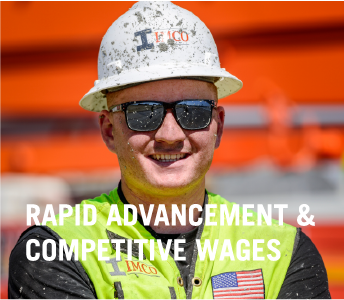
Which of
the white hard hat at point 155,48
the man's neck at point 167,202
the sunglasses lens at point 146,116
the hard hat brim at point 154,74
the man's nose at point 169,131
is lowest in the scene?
the man's neck at point 167,202

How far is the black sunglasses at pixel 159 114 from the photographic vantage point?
6.37 ft

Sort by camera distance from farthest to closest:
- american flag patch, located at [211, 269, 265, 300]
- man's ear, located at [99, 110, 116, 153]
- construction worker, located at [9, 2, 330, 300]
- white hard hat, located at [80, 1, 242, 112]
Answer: man's ear, located at [99, 110, 116, 153] → white hard hat, located at [80, 1, 242, 112] → american flag patch, located at [211, 269, 265, 300] → construction worker, located at [9, 2, 330, 300]

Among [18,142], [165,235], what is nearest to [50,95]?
[18,142]

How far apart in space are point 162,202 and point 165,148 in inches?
10.9

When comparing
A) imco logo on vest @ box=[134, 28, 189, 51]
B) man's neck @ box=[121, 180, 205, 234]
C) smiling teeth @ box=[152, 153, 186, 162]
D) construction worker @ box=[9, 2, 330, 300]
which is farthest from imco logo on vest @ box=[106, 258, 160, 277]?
imco logo on vest @ box=[134, 28, 189, 51]

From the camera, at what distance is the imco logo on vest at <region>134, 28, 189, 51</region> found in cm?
204

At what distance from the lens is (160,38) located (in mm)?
2045

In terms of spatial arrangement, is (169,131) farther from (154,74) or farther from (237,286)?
(237,286)

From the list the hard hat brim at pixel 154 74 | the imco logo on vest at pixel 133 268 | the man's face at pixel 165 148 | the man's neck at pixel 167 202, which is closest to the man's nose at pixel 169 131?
the man's face at pixel 165 148

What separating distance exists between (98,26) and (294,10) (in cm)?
206

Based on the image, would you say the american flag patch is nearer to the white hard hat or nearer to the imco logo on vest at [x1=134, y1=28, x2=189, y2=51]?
the white hard hat

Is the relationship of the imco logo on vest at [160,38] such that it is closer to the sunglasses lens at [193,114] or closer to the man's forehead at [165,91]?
the man's forehead at [165,91]

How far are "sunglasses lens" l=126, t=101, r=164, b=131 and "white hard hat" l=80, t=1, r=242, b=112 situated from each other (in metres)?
0.11

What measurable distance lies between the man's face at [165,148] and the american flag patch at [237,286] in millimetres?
402
